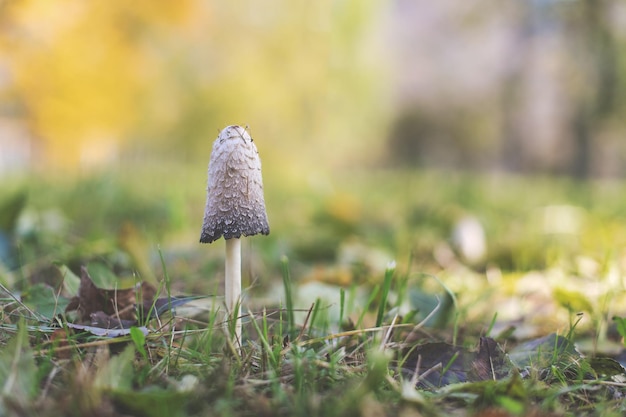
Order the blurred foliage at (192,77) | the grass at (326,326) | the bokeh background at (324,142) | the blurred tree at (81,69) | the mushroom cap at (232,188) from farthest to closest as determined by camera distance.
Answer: the blurred foliage at (192,77) → the blurred tree at (81,69) → the bokeh background at (324,142) → the mushroom cap at (232,188) → the grass at (326,326)

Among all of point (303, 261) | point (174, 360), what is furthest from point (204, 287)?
point (174, 360)

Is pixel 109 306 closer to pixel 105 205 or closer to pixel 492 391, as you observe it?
pixel 492 391

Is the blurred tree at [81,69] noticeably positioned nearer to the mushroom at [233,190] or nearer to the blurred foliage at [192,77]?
the blurred foliage at [192,77]

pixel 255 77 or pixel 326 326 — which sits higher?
pixel 255 77

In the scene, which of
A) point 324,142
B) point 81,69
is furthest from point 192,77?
point 81,69

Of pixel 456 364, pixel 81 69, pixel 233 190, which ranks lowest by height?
pixel 456 364

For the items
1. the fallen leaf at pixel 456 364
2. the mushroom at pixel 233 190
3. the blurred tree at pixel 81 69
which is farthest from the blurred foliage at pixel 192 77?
the fallen leaf at pixel 456 364

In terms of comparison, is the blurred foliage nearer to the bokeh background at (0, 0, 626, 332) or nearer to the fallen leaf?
the bokeh background at (0, 0, 626, 332)

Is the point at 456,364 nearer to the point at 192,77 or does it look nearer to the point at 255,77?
the point at 255,77
